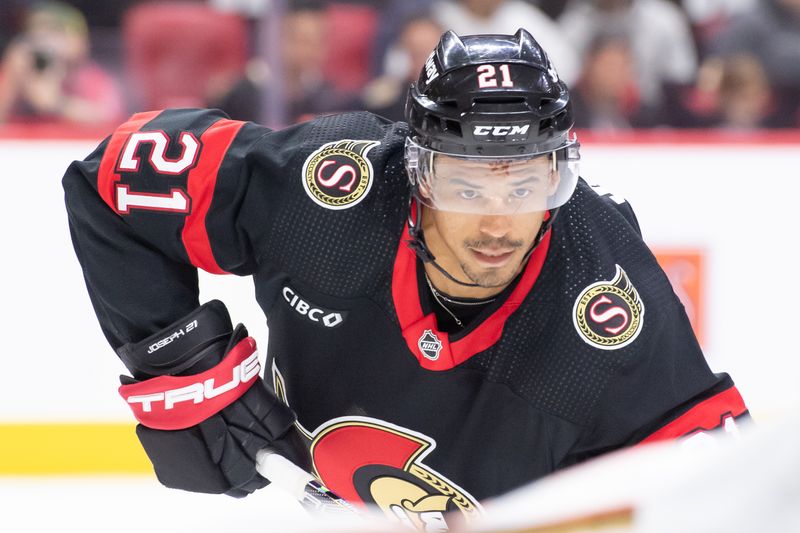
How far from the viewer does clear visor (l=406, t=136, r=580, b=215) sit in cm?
195

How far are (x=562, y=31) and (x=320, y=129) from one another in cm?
210

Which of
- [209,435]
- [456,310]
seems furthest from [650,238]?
[209,435]

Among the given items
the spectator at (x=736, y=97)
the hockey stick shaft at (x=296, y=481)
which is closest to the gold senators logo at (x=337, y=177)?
the hockey stick shaft at (x=296, y=481)

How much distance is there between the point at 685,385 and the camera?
2014 millimetres

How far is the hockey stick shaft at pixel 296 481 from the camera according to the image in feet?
7.27

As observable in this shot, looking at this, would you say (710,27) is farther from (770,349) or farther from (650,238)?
(770,349)

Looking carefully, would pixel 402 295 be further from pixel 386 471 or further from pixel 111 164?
pixel 111 164

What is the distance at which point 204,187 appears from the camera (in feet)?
7.06

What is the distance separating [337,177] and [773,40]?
2519 millimetres

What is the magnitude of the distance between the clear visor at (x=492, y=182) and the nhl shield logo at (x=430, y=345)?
0.85 ft

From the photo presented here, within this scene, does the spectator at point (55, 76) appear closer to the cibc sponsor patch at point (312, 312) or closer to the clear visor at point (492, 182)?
the cibc sponsor patch at point (312, 312)

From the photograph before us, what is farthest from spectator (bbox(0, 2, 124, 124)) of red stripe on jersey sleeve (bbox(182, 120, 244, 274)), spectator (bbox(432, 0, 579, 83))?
red stripe on jersey sleeve (bbox(182, 120, 244, 274))

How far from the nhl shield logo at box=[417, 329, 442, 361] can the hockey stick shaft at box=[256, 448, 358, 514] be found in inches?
14.1

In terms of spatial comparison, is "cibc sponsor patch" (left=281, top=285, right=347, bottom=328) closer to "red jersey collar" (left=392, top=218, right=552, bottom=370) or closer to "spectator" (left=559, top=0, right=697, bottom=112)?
"red jersey collar" (left=392, top=218, right=552, bottom=370)
